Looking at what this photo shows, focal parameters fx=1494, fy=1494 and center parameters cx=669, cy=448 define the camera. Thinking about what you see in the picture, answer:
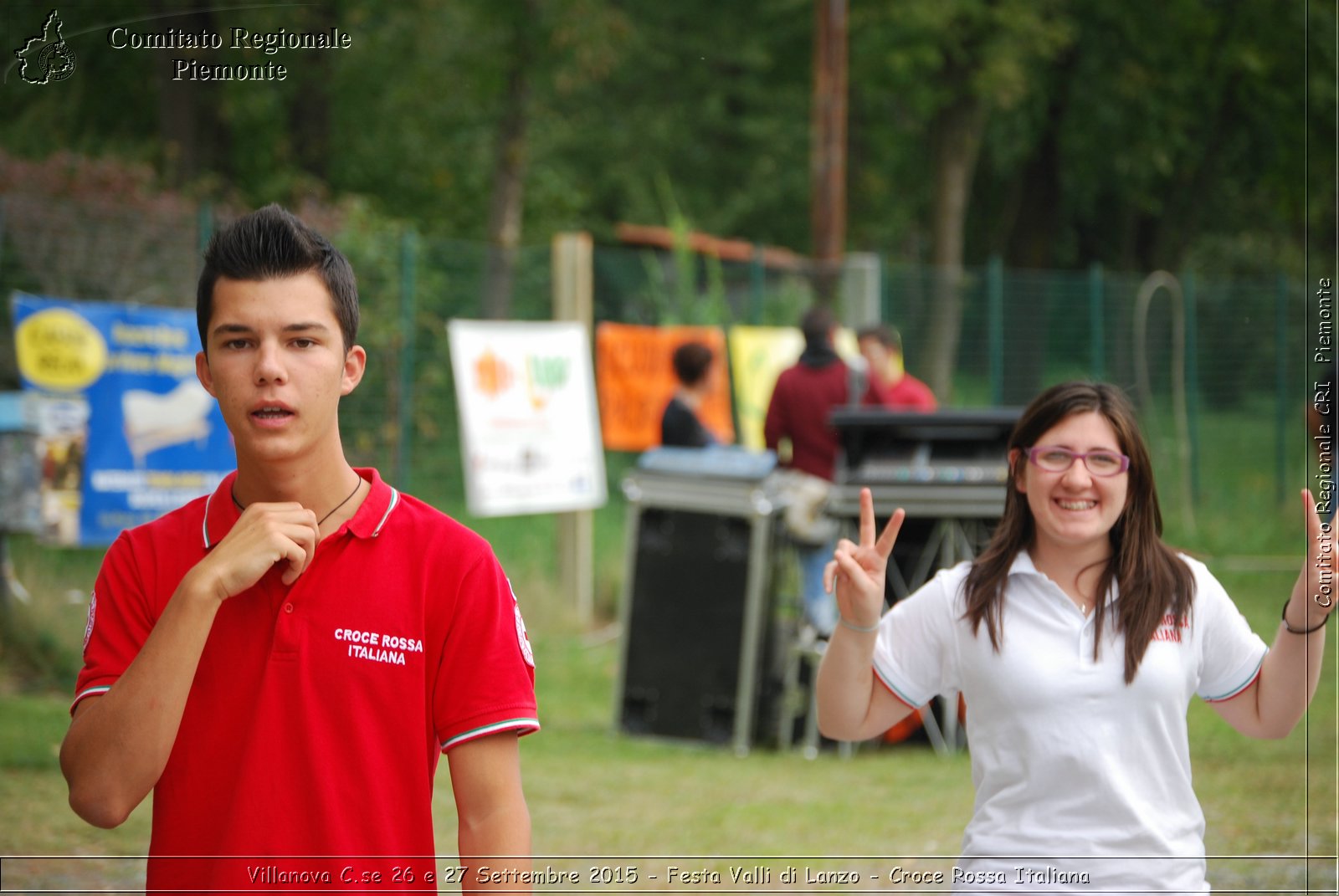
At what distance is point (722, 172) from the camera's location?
4206cm

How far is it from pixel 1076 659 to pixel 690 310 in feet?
34.7

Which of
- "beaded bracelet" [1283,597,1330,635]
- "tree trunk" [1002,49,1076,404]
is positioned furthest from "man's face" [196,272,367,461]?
"tree trunk" [1002,49,1076,404]

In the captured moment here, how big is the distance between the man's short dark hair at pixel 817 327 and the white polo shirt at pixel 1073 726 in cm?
610

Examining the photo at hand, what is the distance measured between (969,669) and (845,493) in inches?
193

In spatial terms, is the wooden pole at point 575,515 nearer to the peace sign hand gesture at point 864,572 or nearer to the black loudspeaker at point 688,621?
the black loudspeaker at point 688,621

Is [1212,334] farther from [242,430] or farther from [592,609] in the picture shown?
[242,430]

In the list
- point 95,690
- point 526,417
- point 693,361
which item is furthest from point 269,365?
point 526,417

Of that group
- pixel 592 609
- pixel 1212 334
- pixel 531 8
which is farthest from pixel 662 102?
pixel 592 609

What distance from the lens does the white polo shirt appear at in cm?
292

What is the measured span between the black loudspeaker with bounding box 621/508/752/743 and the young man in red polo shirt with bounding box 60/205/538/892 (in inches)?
233

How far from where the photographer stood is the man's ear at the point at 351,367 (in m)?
2.39

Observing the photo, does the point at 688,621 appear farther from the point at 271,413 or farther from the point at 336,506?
the point at 271,413

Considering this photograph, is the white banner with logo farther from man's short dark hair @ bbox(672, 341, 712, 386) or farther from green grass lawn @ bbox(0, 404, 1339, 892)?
man's short dark hair @ bbox(672, 341, 712, 386)

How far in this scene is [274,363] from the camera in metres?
2.24
